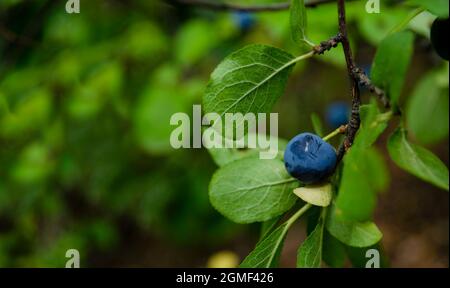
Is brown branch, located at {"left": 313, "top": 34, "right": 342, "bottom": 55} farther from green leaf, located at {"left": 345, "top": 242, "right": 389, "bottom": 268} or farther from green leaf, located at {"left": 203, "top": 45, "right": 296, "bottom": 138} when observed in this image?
green leaf, located at {"left": 345, "top": 242, "right": 389, "bottom": 268}

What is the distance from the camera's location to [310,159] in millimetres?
639

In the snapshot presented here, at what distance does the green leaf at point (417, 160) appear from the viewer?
1.83ft

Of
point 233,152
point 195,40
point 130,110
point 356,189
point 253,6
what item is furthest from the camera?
point 130,110

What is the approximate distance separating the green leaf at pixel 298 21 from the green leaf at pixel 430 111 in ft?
1.83

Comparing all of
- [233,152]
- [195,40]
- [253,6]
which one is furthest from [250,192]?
[195,40]

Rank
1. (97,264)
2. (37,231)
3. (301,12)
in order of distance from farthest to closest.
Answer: (97,264)
(37,231)
(301,12)

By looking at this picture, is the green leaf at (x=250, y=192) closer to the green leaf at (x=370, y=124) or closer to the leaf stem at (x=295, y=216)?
the leaf stem at (x=295, y=216)

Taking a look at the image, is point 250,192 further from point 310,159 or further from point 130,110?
point 130,110

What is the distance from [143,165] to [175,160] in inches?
9.6

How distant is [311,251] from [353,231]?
0.17 ft
